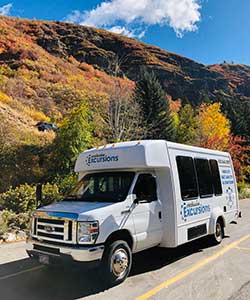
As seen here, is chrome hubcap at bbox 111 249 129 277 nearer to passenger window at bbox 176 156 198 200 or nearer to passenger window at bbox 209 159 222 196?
passenger window at bbox 176 156 198 200

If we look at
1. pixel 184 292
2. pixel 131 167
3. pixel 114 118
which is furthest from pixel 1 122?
pixel 184 292

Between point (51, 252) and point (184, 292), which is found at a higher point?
point (51, 252)

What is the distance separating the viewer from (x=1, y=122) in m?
20.5

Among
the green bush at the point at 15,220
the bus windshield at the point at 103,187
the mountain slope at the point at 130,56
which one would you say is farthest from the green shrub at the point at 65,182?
the mountain slope at the point at 130,56

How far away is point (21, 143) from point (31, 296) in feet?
51.8

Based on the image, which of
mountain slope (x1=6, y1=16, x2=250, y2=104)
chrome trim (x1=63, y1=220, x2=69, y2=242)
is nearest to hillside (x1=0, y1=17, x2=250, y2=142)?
mountain slope (x1=6, y1=16, x2=250, y2=104)

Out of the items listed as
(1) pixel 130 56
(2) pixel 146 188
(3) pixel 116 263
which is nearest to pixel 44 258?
(3) pixel 116 263

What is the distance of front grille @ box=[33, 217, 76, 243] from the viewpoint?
5350mm

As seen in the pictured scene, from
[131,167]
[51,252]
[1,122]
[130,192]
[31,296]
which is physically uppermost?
[1,122]

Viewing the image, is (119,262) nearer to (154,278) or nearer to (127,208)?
(154,278)

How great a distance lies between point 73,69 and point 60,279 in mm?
58159

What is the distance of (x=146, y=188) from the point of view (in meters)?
6.55

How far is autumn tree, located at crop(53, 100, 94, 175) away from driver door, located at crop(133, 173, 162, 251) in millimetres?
11092

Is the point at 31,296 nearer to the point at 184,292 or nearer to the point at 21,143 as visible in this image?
the point at 184,292
